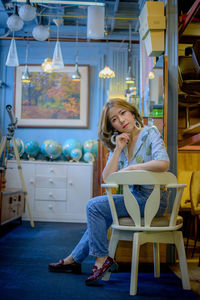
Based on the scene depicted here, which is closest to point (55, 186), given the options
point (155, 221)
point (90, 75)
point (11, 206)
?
point (11, 206)

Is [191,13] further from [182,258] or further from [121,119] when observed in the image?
[182,258]

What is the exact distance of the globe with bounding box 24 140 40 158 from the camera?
6.18 meters

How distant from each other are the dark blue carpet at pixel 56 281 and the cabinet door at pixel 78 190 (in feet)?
7.57

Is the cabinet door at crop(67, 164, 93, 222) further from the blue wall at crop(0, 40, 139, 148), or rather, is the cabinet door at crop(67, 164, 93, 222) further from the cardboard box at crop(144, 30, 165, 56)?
the cardboard box at crop(144, 30, 165, 56)

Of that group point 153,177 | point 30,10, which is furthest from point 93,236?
point 30,10

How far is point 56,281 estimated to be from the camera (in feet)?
7.53

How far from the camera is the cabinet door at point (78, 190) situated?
5918mm

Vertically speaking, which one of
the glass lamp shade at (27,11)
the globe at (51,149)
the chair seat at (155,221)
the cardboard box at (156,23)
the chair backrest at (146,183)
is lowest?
the chair seat at (155,221)

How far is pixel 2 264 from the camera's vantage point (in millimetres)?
2766

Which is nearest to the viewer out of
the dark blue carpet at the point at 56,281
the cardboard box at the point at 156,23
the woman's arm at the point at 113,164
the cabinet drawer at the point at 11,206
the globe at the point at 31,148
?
the dark blue carpet at the point at 56,281

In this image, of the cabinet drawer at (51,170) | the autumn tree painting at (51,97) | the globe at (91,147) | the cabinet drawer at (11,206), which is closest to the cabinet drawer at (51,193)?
the cabinet drawer at (51,170)

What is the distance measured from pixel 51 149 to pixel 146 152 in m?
3.92

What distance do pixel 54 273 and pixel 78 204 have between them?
345cm

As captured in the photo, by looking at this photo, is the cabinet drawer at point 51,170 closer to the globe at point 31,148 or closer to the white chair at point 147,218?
the globe at point 31,148
